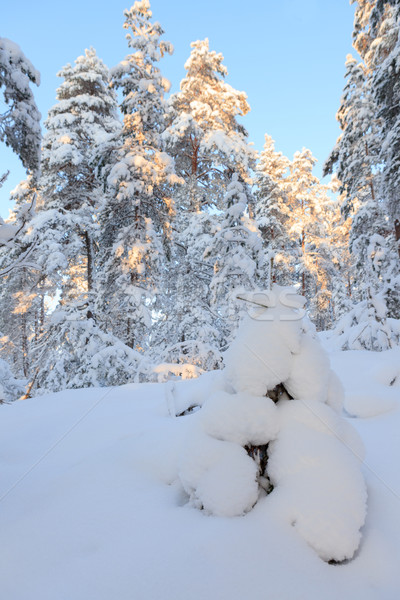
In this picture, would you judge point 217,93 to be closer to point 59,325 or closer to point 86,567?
point 59,325

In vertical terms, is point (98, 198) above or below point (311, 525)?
above

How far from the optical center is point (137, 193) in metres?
9.86

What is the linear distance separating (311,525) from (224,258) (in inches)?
337

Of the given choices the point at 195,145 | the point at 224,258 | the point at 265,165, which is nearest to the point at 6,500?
the point at 224,258

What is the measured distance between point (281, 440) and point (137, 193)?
9.31 meters

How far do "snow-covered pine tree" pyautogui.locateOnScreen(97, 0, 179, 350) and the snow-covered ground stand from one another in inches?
270

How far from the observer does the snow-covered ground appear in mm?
1401

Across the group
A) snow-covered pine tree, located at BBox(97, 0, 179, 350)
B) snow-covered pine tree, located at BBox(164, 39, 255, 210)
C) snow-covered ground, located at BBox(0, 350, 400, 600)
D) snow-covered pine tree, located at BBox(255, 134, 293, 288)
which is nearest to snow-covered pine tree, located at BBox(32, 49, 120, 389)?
snow-covered pine tree, located at BBox(97, 0, 179, 350)

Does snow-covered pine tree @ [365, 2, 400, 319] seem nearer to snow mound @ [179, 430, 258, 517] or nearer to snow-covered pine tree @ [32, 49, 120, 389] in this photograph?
snow-covered pine tree @ [32, 49, 120, 389]

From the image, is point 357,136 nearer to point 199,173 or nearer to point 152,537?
point 199,173

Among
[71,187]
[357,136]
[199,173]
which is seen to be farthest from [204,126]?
[357,136]

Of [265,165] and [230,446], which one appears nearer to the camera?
[230,446]

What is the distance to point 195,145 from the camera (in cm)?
1317

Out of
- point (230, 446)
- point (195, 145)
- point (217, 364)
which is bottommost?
point (217, 364)
